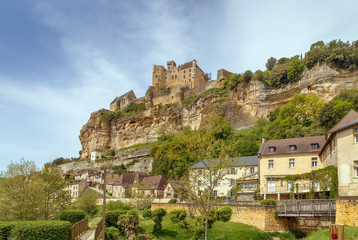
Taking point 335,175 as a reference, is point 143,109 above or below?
above

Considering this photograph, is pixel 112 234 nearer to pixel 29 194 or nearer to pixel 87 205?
pixel 29 194

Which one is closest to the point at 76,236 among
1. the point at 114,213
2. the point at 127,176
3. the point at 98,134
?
the point at 114,213

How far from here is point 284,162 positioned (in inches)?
1339

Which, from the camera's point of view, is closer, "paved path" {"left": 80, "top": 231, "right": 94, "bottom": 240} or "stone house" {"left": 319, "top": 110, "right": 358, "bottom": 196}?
"stone house" {"left": 319, "top": 110, "right": 358, "bottom": 196}

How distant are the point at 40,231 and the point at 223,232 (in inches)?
531

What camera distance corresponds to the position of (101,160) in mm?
92875

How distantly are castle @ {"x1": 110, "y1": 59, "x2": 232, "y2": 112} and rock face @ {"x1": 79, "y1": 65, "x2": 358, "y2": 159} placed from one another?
11.9ft

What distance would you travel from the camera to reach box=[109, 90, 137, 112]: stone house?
A: 11094cm

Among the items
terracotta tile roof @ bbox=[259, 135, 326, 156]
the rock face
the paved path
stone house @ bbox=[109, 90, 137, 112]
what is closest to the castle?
stone house @ bbox=[109, 90, 137, 112]

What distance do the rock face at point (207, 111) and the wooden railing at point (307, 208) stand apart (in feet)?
35.3

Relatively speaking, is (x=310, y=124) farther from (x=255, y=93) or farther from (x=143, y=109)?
(x=143, y=109)

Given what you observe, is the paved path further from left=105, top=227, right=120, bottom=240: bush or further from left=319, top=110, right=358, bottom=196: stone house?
left=319, top=110, right=358, bottom=196: stone house

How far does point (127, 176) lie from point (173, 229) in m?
34.5

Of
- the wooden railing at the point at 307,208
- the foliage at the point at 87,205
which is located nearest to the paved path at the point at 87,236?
the foliage at the point at 87,205
